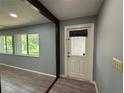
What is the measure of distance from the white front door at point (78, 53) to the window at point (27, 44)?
1506 millimetres

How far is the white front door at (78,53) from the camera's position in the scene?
3.16m

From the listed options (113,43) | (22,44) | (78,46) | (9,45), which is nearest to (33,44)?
(22,44)

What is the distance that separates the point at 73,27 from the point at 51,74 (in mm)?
2098

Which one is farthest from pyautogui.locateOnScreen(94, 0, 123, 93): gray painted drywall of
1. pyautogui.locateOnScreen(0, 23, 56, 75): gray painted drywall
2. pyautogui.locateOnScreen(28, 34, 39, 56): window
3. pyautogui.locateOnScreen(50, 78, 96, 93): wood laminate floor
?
pyautogui.locateOnScreen(28, 34, 39, 56): window

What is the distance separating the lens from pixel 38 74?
151 inches

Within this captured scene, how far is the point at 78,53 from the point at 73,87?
1191 mm

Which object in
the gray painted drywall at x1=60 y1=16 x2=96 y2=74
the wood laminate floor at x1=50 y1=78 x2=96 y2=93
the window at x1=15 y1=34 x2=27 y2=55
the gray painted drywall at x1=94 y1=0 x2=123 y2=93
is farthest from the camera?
the window at x1=15 y1=34 x2=27 y2=55

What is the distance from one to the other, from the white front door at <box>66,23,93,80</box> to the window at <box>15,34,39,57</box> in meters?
1.51

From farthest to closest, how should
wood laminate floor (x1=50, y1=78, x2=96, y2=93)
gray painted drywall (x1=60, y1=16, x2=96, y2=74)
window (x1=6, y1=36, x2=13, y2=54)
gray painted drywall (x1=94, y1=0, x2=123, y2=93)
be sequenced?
window (x1=6, y1=36, x2=13, y2=54)
gray painted drywall (x1=60, y1=16, x2=96, y2=74)
wood laminate floor (x1=50, y1=78, x2=96, y2=93)
gray painted drywall (x1=94, y1=0, x2=123, y2=93)

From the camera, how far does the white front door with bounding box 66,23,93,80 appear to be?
3.16 metres

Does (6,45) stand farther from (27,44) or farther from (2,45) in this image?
(27,44)

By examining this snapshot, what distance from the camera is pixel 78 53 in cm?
333

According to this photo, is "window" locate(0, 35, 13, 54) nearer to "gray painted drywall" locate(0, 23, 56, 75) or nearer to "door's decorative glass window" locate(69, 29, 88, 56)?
"gray painted drywall" locate(0, 23, 56, 75)

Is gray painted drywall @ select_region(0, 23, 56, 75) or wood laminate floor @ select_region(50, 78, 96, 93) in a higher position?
gray painted drywall @ select_region(0, 23, 56, 75)
